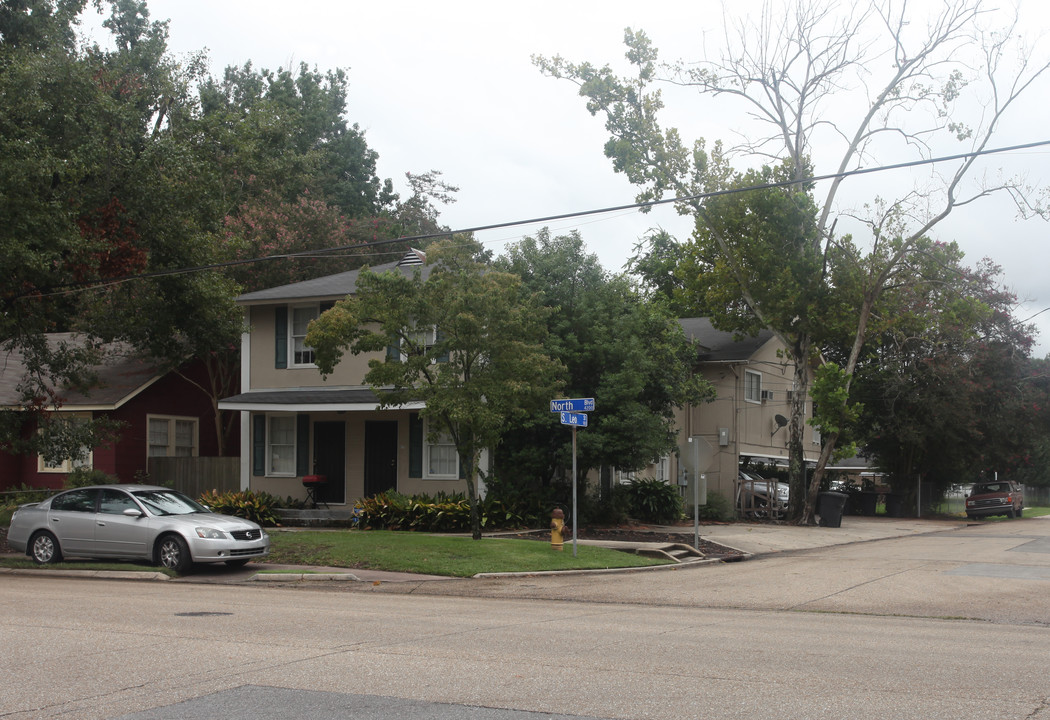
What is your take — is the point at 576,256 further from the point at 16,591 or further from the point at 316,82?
the point at 316,82

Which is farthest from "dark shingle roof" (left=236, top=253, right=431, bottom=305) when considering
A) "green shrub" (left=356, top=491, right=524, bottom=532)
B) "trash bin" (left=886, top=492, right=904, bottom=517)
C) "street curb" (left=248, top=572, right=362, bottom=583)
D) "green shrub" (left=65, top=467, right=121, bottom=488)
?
"trash bin" (left=886, top=492, right=904, bottom=517)

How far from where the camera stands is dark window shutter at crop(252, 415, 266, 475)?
26.5m

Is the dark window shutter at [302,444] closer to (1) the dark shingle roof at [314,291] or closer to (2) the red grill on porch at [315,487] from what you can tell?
(2) the red grill on porch at [315,487]

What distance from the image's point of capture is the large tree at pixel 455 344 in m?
18.3

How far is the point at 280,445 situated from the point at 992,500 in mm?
28588

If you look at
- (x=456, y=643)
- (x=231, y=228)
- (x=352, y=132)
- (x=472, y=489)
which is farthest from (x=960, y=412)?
(x=352, y=132)

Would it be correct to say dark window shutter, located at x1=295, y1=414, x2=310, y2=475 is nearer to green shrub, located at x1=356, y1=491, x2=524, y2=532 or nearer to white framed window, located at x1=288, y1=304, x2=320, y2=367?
white framed window, located at x1=288, y1=304, x2=320, y2=367

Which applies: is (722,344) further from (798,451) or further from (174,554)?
(174,554)

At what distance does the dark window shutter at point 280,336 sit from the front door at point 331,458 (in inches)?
77.5

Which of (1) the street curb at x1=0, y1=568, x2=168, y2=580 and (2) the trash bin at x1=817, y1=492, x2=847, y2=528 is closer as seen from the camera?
(1) the street curb at x1=0, y1=568, x2=168, y2=580

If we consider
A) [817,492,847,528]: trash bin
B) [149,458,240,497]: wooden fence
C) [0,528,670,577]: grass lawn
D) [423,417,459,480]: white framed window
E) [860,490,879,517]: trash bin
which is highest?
[423,417,459,480]: white framed window

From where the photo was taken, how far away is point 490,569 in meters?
17.3

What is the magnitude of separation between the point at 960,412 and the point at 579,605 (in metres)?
27.9

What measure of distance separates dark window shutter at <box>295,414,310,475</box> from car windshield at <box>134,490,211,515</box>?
7732mm
